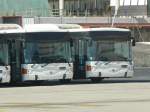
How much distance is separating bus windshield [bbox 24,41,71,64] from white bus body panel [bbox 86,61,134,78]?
1363mm

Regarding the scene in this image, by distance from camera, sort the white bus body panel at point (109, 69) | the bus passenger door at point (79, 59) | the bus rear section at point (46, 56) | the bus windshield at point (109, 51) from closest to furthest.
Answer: the bus rear section at point (46, 56) → the white bus body panel at point (109, 69) → the bus windshield at point (109, 51) → the bus passenger door at point (79, 59)

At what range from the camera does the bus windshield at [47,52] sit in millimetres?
30859

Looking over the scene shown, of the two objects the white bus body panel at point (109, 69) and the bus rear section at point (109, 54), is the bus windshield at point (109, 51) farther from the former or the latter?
the white bus body panel at point (109, 69)

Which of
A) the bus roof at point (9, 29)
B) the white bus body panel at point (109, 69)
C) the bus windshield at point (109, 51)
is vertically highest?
the bus roof at point (9, 29)

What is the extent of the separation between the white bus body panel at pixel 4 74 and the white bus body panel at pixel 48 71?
2.30ft

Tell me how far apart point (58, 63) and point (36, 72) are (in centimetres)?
120

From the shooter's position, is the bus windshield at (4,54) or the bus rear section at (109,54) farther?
the bus rear section at (109,54)

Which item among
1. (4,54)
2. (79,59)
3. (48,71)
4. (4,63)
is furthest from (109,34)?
(4,63)

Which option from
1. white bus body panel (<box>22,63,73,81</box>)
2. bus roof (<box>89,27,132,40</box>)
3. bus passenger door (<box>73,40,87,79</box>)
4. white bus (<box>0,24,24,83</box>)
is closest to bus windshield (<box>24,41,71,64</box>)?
white bus body panel (<box>22,63,73,81</box>)

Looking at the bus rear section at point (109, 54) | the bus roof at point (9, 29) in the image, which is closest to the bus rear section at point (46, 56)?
the bus roof at point (9, 29)

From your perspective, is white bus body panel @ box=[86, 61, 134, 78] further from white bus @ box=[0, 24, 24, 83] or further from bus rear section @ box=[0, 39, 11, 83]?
bus rear section @ box=[0, 39, 11, 83]

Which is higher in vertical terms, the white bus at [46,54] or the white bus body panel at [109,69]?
the white bus at [46,54]

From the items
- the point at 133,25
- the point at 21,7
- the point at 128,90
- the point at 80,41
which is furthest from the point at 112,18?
the point at 128,90

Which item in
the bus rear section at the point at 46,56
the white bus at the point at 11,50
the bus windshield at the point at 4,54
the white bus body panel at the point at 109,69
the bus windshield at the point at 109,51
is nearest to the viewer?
the bus windshield at the point at 4,54
